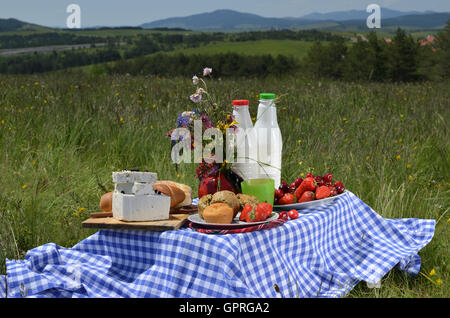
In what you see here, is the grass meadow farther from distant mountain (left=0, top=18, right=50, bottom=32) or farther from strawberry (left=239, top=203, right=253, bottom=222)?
distant mountain (left=0, top=18, right=50, bottom=32)

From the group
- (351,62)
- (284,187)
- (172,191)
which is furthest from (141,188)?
(351,62)

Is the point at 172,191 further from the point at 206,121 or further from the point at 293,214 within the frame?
the point at 293,214

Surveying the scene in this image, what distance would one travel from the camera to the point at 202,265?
2.55 m

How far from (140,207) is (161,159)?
2991 millimetres

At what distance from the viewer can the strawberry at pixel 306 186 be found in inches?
124

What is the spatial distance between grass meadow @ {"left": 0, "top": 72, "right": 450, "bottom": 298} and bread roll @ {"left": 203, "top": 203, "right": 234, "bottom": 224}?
687 millimetres

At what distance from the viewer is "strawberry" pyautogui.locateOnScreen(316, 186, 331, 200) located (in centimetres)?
313

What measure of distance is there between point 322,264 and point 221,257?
833mm

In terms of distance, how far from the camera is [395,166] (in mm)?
4945

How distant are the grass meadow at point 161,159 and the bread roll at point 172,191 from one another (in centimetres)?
54

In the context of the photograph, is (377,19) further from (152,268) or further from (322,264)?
(152,268)

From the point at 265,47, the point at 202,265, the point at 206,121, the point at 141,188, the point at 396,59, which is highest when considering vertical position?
the point at 265,47

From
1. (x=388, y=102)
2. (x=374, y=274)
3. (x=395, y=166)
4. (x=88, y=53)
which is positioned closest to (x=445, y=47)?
(x=388, y=102)

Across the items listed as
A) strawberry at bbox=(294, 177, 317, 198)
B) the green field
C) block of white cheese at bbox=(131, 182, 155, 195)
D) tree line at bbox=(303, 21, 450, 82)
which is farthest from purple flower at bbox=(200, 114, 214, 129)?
the green field
